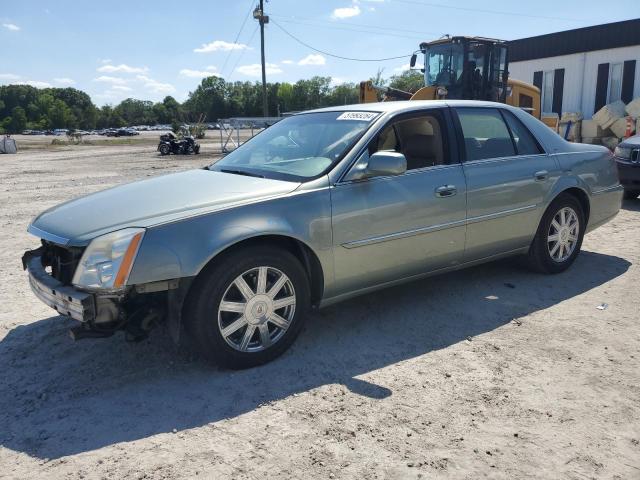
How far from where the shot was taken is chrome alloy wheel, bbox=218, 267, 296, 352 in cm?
341

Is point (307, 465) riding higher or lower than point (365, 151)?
lower

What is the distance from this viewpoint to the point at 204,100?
13112 centimetres

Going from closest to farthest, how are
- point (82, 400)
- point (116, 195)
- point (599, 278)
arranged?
1. point (82, 400)
2. point (116, 195)
3. point (599, 278)

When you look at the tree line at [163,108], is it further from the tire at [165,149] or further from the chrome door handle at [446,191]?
the chrome door handle at [446,191]

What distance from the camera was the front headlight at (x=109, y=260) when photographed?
3.07m

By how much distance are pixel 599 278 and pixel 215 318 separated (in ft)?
12.7

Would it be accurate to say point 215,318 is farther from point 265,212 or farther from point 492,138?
point 492,138

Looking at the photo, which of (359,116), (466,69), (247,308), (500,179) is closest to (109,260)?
(247,308)

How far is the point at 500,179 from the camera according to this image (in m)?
4.67

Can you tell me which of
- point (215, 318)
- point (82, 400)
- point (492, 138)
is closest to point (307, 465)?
point (215, 318)

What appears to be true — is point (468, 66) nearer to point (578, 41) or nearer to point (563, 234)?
point (563, 234)

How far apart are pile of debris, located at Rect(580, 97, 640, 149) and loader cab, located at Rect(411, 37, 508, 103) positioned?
8.57m

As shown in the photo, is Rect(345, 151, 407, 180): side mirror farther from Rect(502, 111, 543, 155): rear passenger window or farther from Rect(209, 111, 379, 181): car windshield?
Rect(502, 111, 543, 155): rear passenger window

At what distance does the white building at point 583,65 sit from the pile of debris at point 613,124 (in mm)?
4540
